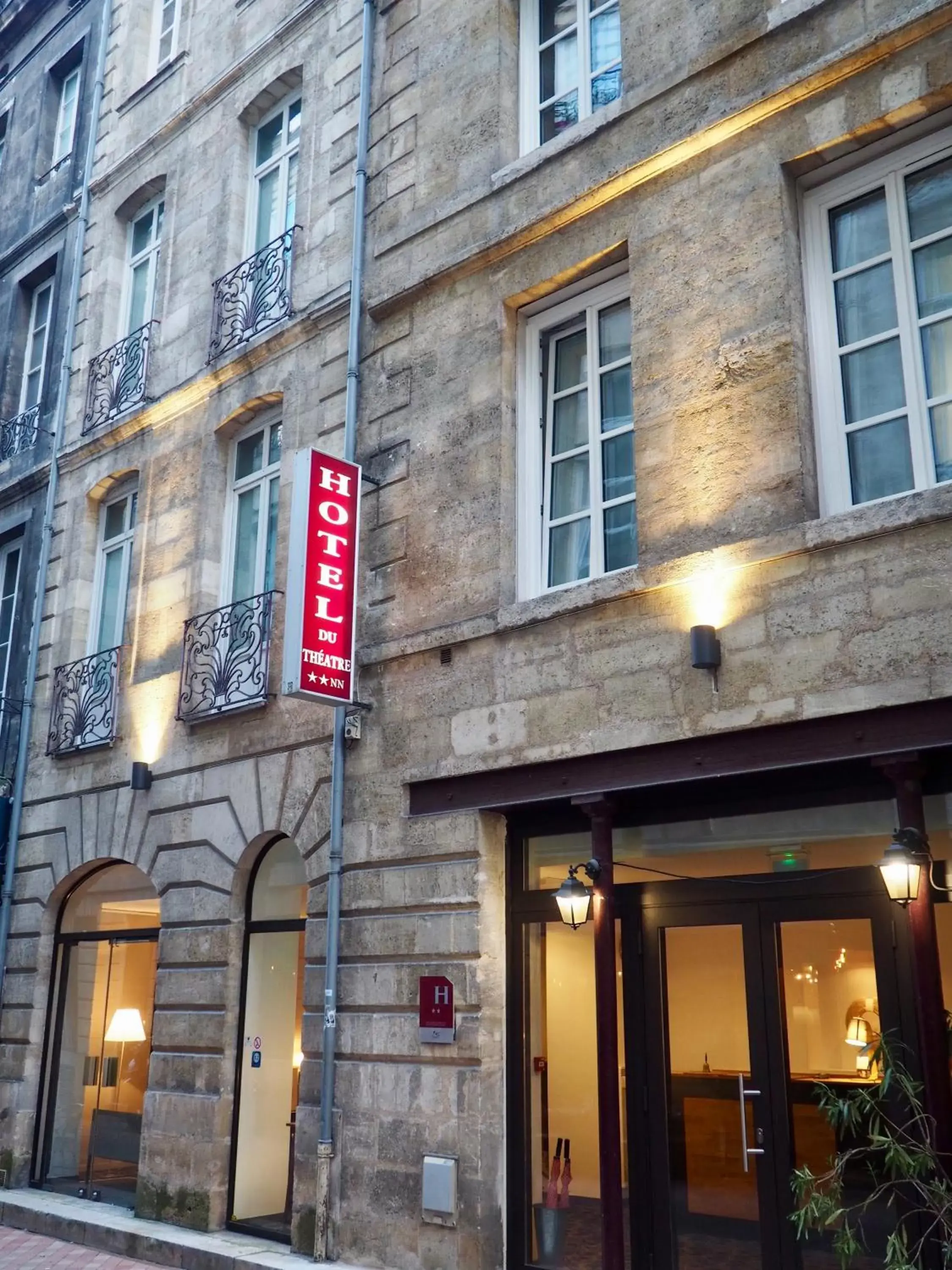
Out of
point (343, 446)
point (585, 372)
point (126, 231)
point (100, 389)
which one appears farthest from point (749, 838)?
point (126, 231)

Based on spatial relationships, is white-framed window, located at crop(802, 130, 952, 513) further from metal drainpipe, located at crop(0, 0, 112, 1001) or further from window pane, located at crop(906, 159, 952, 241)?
metal drainpipe, located at crop(0, 0, 112, 1001)

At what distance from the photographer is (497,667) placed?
8.26m

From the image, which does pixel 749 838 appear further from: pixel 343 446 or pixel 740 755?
pixel 343 446

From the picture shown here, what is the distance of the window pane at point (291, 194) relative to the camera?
11664mm

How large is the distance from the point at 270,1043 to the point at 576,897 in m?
3.64

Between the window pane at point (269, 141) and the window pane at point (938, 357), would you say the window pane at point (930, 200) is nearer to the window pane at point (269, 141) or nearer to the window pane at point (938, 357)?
the window pane at point (938, 357)

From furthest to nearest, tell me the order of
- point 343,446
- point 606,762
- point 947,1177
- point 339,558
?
point 343,446
point 339,558
point 606,762
point 947,1177

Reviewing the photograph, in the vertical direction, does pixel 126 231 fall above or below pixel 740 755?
above

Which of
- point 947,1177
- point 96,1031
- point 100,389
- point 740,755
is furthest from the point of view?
point 100,389

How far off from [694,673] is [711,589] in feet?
1.62

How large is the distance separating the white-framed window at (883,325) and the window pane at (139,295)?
8.31 metres

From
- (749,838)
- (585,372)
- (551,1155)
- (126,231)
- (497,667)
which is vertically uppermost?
(126,231)

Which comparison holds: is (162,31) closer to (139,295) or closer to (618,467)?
(139,295)

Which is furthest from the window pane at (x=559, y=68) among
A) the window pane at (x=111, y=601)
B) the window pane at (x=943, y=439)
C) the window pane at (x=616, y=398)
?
the window pane at (x=111, y=601)
